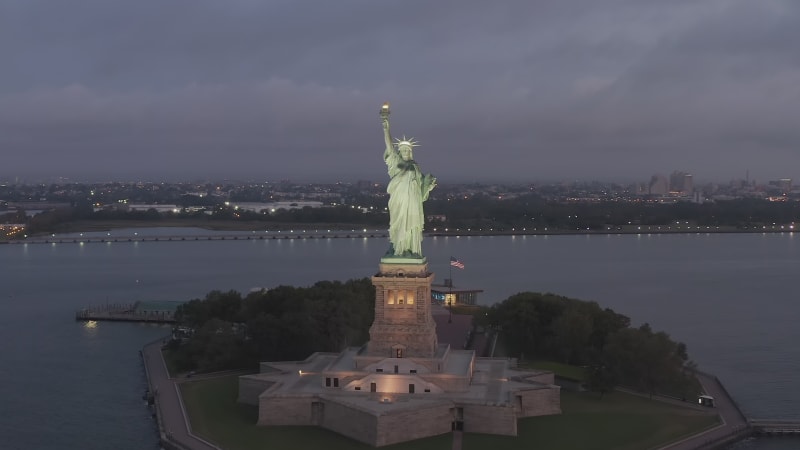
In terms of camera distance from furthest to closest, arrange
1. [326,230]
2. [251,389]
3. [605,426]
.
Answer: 1. [326,230]
2. [251,389]
3. [605,426]

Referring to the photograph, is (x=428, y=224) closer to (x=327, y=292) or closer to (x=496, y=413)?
(x=327, y=292)

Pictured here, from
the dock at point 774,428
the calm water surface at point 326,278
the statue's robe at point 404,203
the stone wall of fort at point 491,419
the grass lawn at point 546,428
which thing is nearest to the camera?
the grass lawn at point 546,428

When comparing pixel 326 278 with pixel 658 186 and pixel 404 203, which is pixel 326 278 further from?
pixel 658 186

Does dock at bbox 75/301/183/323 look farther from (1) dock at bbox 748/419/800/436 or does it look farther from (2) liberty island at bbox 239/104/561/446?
(1) dock at bbox 748/419/800/436

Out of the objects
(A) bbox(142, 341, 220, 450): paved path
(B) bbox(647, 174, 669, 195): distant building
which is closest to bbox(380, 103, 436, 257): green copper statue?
(A) bbox(142, 341, 220, 450): paved path

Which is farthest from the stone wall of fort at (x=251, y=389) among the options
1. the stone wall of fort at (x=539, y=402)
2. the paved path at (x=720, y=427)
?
the paved path at (x=720, y=427)

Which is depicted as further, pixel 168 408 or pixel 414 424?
pixel 168 408

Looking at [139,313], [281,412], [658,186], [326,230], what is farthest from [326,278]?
[658,186]

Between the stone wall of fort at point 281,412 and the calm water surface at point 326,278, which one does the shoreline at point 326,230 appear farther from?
the stone wall of fort at point 281,412
